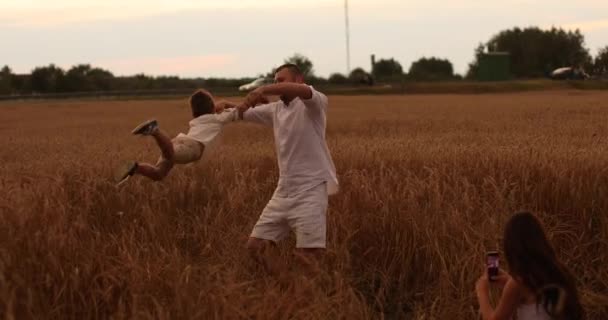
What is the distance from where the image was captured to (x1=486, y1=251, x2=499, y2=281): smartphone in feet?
12.3

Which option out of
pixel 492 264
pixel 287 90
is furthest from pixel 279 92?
pixel 492 264

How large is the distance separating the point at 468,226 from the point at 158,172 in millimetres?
2088

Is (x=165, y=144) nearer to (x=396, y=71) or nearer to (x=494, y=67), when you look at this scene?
(x=494, y=67)

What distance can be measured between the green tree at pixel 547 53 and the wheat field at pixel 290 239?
294 ft

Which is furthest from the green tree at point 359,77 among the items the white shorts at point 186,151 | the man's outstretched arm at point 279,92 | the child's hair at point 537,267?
the child's hair at point 537,267

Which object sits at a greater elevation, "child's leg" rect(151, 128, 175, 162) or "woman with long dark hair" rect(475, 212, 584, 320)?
"child's leg" rect(151, 128, 175, 162)

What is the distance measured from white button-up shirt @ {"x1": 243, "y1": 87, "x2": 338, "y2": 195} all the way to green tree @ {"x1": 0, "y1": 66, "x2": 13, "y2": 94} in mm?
71753

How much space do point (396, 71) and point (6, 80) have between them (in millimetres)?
39190

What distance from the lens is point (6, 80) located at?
76.0 m

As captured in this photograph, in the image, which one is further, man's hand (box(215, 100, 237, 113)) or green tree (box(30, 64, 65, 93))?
green tree (box(30, 64, 65, 93))

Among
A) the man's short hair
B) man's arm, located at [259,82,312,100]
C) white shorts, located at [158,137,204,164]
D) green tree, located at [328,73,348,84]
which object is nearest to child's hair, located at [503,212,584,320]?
man's arm, located at [259,82,312,100]

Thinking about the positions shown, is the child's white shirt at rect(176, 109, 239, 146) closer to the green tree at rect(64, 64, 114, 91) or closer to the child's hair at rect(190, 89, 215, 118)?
the child's hair at rect(190, 89, 215, 118)

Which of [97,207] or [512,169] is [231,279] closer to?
[97,207]

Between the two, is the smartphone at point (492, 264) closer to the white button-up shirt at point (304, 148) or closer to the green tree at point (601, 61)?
the white button-up shirt at point (304, 148)
